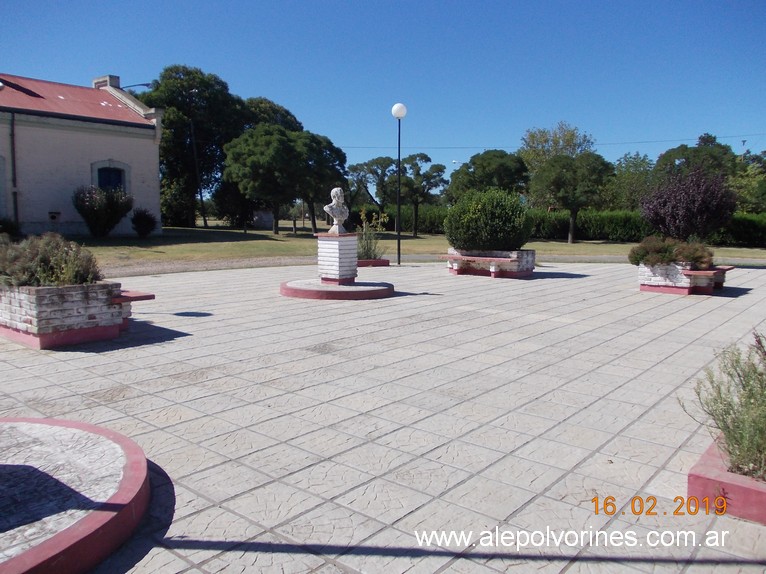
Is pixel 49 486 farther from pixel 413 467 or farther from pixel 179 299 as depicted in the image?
pixel 179 299

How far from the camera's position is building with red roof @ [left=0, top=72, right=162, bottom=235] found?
23812mm

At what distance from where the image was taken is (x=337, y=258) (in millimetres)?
11672

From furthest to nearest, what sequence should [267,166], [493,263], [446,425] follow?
[267,166], [493,263], [446,425]

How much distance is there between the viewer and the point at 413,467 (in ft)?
12.2

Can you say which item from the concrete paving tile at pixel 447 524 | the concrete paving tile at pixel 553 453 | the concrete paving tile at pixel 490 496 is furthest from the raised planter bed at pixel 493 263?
the concrete paving tile at pixel 447 524

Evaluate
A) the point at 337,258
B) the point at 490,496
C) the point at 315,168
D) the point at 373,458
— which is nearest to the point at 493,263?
the point at 337,258

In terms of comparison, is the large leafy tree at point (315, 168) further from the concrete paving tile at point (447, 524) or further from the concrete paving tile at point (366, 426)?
the concrete paving tile at point (447, 524)

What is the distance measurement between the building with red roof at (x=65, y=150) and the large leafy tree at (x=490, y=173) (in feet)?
84.9

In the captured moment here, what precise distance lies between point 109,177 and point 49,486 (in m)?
27.1

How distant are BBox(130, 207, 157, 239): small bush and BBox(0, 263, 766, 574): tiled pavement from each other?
64.4 ft

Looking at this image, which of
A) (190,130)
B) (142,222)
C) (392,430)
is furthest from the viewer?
(190,130)

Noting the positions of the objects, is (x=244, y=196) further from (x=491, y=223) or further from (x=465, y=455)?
(x=465, y=455)

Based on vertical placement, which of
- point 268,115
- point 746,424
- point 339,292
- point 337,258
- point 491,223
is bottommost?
point 339,292

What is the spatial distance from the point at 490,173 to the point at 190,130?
2332cm
